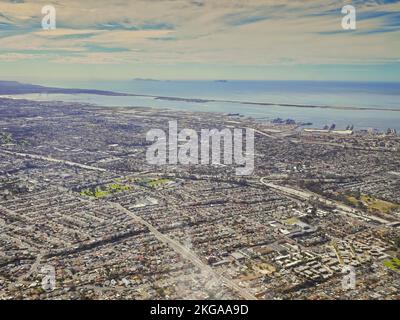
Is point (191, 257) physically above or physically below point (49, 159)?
below

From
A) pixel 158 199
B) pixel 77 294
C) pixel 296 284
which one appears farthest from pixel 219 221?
pixel 77 294

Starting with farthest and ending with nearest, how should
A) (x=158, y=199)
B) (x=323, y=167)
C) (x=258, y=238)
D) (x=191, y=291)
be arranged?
(x=323, y=167), (x=158, y=199), (x=258, y=238), (x=191, y=291)

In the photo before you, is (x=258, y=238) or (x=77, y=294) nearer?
(x=77, y=294)

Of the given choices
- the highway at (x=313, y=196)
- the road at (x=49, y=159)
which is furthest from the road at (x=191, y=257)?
the road at (x=49, y=159)

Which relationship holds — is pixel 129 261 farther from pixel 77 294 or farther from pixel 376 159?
pixel 376 159

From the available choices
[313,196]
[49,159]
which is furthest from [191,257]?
[49,159]

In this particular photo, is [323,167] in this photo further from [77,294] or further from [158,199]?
[77,294]

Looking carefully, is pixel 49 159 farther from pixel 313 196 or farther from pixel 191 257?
pixel 191 257

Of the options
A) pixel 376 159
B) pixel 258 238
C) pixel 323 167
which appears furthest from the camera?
pixel 376 159
